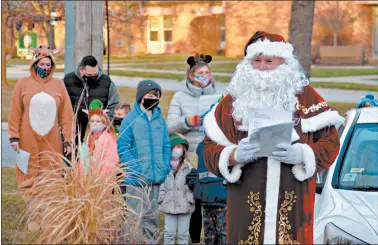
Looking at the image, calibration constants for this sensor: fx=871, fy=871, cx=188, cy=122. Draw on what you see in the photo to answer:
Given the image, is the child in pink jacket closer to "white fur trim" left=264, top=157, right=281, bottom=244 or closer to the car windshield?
the car windshield

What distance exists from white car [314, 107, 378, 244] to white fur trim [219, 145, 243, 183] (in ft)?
2.58

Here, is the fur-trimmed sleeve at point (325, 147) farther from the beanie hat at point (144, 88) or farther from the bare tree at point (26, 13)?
the bare tree at point (26, 13)

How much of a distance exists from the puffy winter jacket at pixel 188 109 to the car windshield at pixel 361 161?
1587 millimetres

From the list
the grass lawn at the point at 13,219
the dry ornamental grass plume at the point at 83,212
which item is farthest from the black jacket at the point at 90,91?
the dry ornamental grass plume at the point at 83,212

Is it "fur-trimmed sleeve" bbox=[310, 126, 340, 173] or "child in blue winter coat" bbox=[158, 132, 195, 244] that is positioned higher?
"fur-trimmed sleeve" bbox=[310, 126, 340, 173]

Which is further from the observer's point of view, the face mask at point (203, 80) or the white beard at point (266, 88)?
the face mask at point (203, 80)

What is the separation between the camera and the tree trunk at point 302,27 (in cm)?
1798

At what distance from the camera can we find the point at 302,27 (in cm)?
1811

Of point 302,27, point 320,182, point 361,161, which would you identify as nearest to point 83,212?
point 320,182

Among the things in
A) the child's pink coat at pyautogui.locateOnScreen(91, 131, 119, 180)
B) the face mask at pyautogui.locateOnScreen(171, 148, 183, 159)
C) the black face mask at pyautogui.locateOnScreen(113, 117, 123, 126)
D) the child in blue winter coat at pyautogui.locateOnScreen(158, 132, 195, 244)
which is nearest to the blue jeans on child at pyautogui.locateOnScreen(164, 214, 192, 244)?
the child in blue winter coat at pyautogui.locateOnScreen(158, 132, 195, 244)

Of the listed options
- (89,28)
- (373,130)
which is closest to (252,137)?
(373,130)

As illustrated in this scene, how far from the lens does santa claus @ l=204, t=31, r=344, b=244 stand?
186 inches

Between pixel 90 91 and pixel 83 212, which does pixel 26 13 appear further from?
pixel 83 212

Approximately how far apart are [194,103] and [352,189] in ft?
7.07
